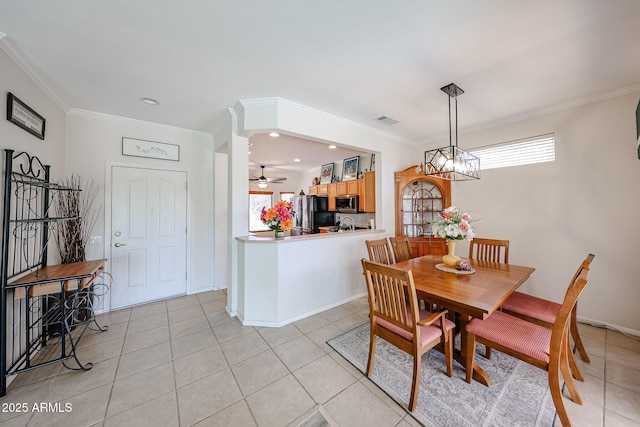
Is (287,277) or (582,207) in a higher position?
(582,207)

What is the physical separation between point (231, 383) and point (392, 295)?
1490 mm

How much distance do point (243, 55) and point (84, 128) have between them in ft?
8.75

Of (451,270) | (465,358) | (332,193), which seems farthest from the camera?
(332,193)

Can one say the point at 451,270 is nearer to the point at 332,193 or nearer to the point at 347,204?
the point at 347,204

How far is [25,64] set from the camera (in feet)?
6.50

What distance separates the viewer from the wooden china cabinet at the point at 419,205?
3.97 metres

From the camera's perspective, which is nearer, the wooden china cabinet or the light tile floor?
the light tile floor

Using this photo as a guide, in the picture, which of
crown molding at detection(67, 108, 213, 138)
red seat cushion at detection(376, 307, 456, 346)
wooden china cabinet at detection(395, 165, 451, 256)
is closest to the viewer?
red seat cushion at detection(376, 307, 456, 346)

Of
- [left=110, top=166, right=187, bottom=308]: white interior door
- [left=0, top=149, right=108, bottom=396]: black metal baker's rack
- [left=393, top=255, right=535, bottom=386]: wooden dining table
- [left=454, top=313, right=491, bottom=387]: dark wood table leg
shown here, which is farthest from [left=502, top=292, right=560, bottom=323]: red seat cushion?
[left=110, top=166, right=187, bottom=308]: white interior door

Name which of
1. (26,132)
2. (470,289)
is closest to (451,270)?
(470,289)

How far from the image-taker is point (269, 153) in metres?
5.04

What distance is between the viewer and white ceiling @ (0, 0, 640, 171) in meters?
1.50

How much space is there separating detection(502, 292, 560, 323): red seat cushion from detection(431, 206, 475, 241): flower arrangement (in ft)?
2.25

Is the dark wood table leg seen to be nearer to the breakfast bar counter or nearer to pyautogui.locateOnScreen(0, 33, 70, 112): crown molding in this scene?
the breakfast bar counter
